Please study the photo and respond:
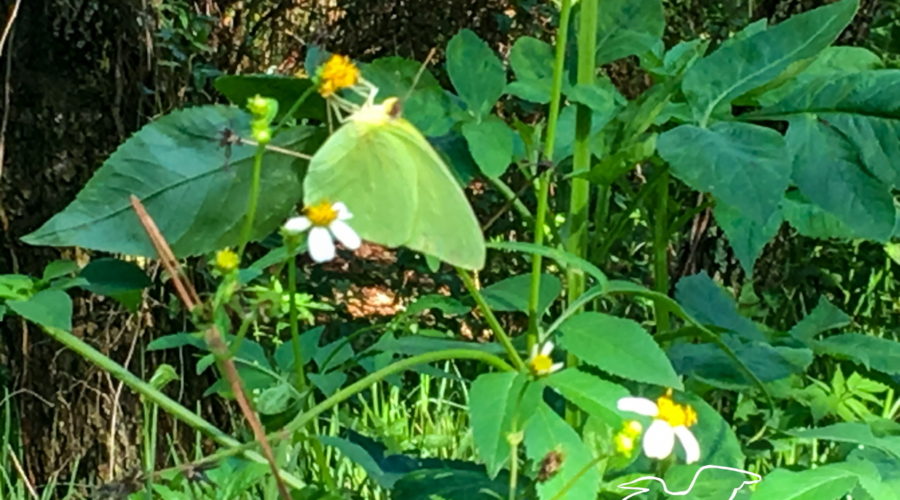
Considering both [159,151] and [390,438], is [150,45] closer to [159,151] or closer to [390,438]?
[390,438]

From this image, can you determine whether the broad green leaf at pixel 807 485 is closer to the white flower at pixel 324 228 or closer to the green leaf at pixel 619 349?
the green leaf at pixel 619 349

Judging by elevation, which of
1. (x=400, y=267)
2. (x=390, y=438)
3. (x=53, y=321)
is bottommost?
(x=400, y=267)

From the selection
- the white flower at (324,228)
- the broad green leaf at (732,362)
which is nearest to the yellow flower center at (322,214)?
the white flower at (324,228)

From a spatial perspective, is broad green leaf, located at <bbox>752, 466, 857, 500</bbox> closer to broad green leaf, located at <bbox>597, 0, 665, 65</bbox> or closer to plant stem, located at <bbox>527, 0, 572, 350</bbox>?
plant stem, located at <bbox>527, 0, 572, 350</bbox>

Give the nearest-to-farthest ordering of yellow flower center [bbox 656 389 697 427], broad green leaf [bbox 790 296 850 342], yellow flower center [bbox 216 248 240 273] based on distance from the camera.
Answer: yellow flower center [bbox 216 248 240 273]
yellow flower center [bbox 656 389 697 427]
broad green leaf [bbox 790 296 850 342]

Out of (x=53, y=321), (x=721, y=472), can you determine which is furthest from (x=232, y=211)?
(x=721, y=472)

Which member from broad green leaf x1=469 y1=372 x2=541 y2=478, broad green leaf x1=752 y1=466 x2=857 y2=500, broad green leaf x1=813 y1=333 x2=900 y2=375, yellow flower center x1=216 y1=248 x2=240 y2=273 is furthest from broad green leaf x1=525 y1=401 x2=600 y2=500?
broad green leaf x1=813 y1=333 x2=900 y2=375

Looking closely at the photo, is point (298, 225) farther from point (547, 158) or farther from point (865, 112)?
point (865, 112)
